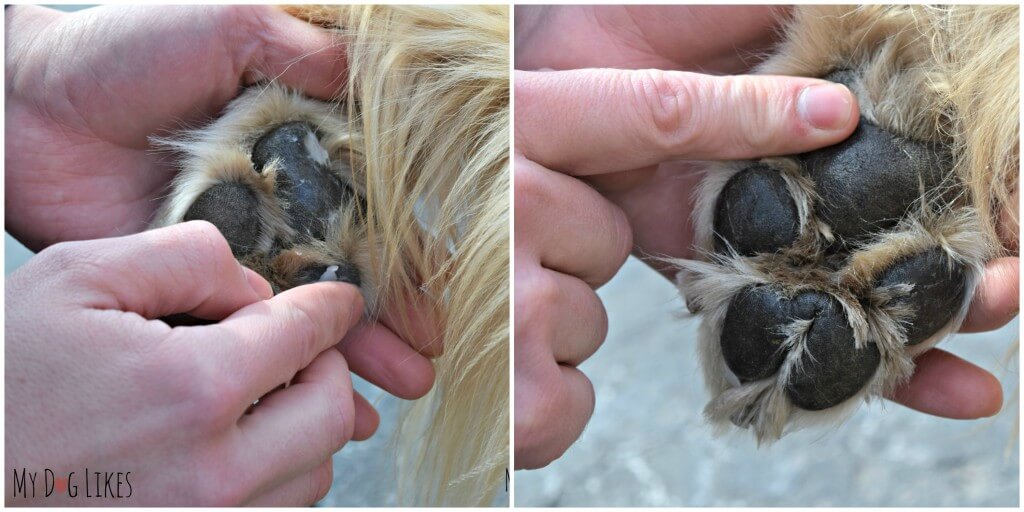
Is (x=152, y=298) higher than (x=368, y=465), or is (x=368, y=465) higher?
(x=152, y=298)

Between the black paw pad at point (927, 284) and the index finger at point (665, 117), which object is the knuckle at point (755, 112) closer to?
the index finger at point (665, 117)

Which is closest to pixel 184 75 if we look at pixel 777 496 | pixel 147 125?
pixel 147 125

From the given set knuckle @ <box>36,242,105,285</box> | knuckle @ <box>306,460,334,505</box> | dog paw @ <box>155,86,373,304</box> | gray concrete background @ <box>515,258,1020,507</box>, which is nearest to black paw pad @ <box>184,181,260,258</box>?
dog paw @ <box>155,86,373,304</box>

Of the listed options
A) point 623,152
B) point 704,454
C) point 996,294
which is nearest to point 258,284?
point 623,152

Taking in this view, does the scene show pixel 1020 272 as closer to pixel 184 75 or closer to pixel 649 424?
pixel 649 424

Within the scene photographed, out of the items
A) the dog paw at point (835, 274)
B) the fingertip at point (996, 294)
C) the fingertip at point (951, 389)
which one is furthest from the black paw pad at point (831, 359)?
the fingertip at point (951, 389)

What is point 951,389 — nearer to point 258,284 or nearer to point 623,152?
point 623,152

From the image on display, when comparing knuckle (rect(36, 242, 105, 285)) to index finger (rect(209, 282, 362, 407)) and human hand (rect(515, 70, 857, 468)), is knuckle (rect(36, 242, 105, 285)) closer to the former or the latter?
index finger (rect(209, 282, 362, 407))
